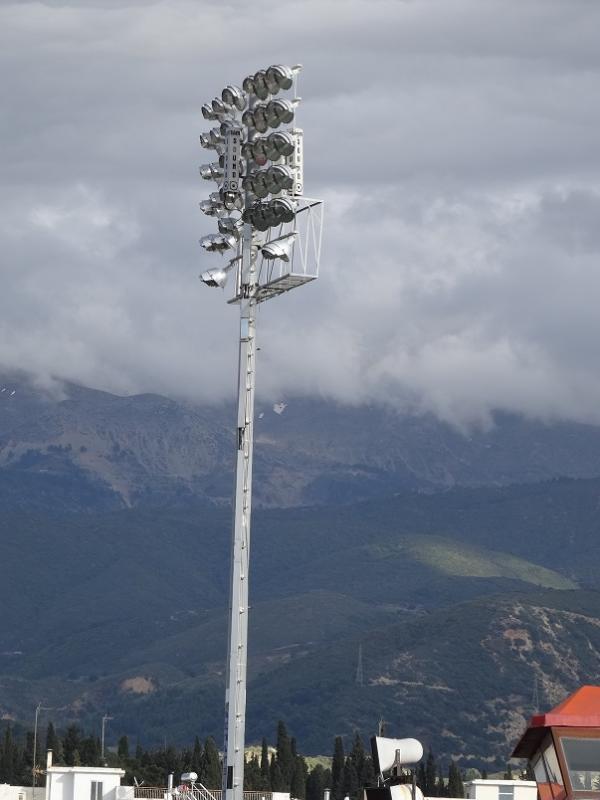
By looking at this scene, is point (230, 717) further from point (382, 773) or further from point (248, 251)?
point (382, 773)

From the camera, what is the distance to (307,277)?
71938 millimetres

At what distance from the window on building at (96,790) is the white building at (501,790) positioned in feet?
79.3

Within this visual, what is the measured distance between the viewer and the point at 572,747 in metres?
35.6

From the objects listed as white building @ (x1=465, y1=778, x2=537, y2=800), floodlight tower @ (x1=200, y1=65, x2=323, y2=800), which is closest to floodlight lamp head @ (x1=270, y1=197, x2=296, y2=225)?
floodlight tower @ (x1=200, y1=65, x2=323, y2=800)

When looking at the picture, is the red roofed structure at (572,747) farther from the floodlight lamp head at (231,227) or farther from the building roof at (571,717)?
the floodlight lamp head at (231,227)

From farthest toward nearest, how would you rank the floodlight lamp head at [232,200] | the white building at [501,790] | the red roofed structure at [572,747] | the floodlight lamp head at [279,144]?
the white building at [501,790] → the floodlight lamp head at [232,200] → the floodlight lamp head at [279,144] → the red roofed structure at [572,747]

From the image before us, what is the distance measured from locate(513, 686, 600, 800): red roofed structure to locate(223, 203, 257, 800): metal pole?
107 ft

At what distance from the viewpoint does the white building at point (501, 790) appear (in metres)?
136

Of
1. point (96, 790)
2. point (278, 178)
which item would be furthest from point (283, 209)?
point (96, 790)

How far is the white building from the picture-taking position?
136 m

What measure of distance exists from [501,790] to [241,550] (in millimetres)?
70832

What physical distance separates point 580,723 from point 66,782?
332 ft

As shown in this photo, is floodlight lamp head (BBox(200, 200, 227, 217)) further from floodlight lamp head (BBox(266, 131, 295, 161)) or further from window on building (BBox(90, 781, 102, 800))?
window on building (BBox(90, 781, 102, 800))

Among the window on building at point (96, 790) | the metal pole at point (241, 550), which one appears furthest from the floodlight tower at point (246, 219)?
the window on building at point (96, 790)
